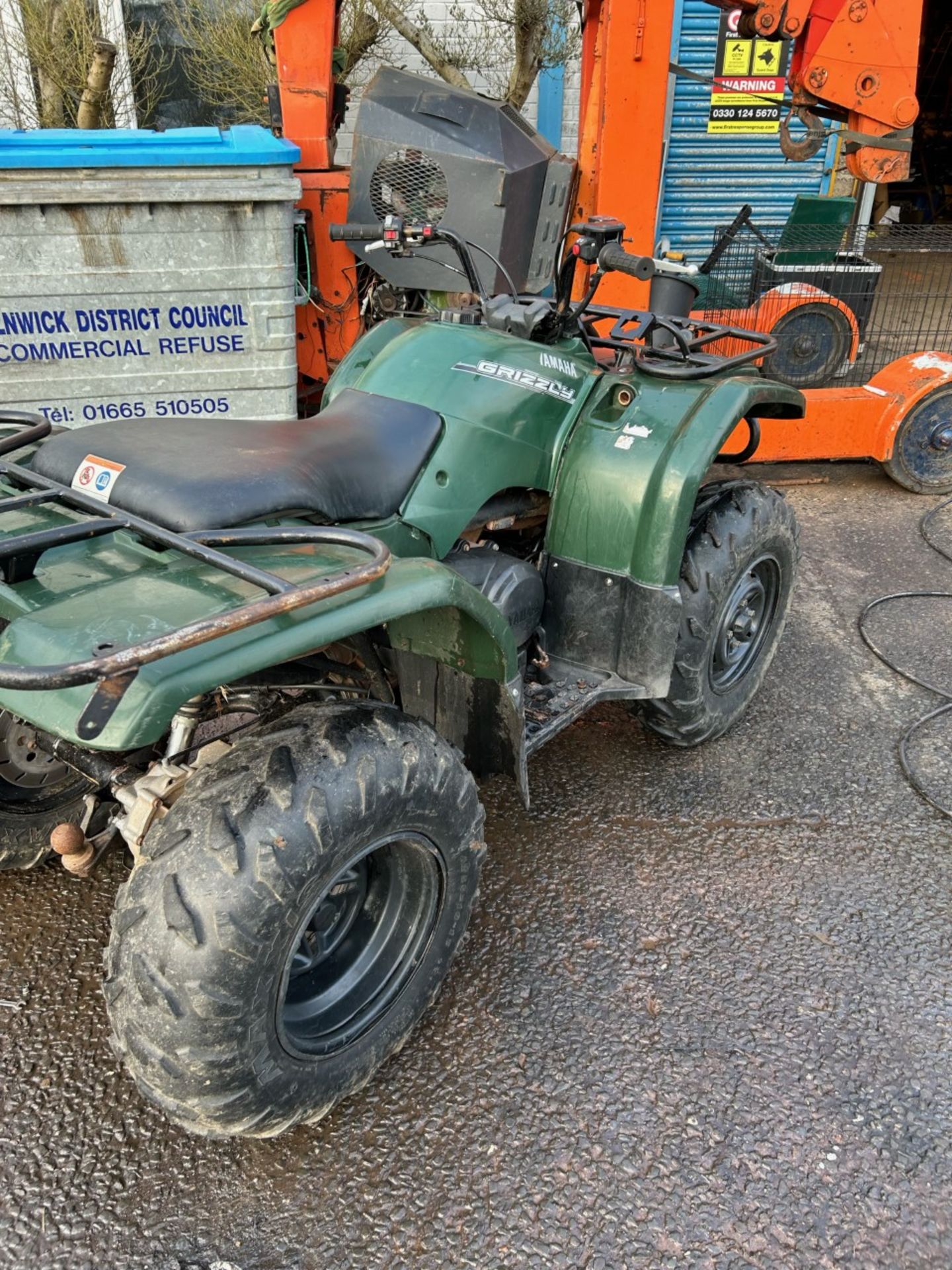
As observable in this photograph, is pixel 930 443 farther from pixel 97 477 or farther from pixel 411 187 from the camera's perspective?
pixel 97 477

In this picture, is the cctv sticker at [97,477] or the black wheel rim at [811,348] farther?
the black wheel rim at [811,348]

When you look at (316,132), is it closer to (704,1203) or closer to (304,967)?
(304,967)

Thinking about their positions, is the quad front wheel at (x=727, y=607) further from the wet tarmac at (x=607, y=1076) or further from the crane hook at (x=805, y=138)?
the crane hook at (x=805, y=138)

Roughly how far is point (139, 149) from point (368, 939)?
3952 mm

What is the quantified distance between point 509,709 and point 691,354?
1.66m

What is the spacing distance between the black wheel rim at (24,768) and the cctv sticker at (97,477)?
0.80 meters

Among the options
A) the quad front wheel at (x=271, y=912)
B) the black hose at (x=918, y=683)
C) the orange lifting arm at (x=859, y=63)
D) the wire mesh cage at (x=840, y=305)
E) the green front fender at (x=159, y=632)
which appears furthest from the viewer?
the wire mesh cage at (x=840, y=305)

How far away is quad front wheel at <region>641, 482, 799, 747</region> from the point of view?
10.2 feet

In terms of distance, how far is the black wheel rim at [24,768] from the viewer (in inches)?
104

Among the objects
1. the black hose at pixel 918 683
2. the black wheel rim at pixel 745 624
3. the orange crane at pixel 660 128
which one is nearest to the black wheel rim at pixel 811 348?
the orange crane at pixel 660 128

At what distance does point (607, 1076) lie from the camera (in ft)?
7.41

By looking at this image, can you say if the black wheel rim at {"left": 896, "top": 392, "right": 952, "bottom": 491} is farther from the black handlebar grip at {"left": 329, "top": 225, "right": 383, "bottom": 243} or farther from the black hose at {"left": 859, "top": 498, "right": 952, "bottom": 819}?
the black handlebar grip at {"left": 329, "top": 225, "right": 383, "bottom": 243}

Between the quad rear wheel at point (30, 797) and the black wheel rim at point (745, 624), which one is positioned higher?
the black wheel rim at point (745, 624)

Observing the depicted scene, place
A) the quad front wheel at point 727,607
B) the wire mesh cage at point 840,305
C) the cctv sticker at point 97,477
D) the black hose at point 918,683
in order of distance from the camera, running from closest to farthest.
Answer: the cctv sticker at point 97,477 → the quad front wheel at point 727,607 → the black hose at point 918,683 → the wire mesh cage at point 840,305
